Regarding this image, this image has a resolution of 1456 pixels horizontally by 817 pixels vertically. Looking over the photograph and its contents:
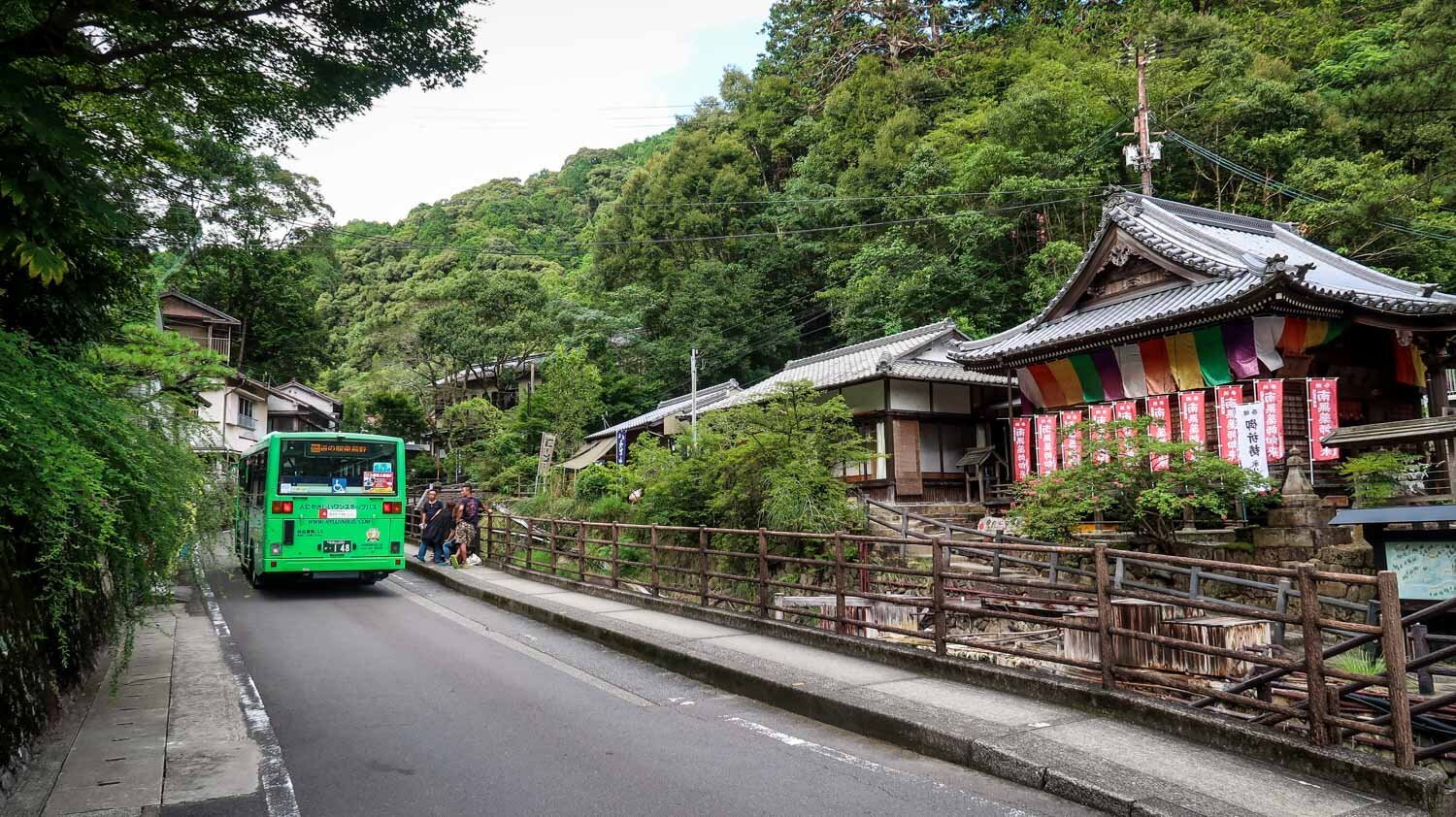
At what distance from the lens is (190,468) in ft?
23.6

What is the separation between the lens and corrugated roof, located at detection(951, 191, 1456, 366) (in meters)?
15.7

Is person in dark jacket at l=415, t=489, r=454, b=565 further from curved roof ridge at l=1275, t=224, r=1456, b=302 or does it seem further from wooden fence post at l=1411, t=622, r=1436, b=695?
curved roof ridge at l=1275, t=224, r=1456, b=302

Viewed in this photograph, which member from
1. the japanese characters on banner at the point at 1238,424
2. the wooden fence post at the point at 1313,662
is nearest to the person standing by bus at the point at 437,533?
the japanese characters on banner at the point at 1238,424

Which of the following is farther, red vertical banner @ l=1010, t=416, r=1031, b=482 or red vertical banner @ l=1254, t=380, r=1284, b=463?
red vertical banner @ l=1010, t=416, r=1031, b=482

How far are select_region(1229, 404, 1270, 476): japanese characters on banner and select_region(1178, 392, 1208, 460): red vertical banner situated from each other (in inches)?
28.3

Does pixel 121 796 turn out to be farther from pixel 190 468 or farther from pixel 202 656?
pixel 202 656

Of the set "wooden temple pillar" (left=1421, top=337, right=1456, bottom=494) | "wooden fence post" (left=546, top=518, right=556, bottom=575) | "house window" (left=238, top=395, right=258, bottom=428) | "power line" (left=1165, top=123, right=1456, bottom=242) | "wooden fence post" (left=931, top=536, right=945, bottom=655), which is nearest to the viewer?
"wooden fence post" (left=931, top=536, right=945, bottom=655)

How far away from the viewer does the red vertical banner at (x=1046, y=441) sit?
20.0 metres

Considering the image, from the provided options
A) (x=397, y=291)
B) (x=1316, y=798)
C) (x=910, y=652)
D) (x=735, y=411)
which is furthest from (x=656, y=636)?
(x=397, y=291)

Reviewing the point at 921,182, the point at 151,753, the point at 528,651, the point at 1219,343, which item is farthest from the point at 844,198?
the point at 151,753

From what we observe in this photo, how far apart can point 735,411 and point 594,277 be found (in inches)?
1446

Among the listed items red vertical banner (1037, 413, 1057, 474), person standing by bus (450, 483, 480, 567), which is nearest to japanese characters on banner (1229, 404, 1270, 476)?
red vertical banner (1037, 413, 1057, 474)

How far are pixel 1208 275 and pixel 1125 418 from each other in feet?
15.2

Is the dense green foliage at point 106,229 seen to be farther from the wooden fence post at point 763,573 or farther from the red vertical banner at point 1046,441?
the red vertical banner at point 1046,441
